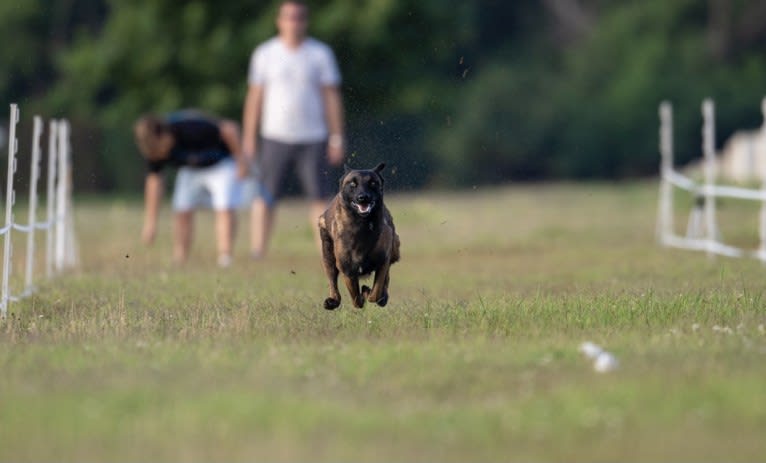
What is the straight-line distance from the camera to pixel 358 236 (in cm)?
966

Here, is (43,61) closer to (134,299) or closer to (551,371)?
(134,299)

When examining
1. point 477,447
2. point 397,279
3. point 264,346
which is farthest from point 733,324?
point 397,279

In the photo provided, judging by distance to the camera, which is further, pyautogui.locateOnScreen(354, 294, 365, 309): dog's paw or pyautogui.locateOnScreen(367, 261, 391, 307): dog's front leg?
pyautogui.locateOnScreen(354, 294, 365, 309): dog's paw

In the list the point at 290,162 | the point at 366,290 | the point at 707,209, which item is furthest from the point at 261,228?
the point at 366,290

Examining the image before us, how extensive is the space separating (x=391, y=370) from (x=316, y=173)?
825 cm

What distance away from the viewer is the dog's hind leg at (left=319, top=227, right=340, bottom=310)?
10117mm

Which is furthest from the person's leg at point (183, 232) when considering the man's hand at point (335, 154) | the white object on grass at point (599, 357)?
the white object on grass at point (599, 357)

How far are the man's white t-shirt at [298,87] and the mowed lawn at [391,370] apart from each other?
2.51 metres

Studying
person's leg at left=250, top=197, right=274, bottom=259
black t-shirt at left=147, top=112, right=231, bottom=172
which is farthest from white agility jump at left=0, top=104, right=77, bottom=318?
person's leg at left=250, top=197, right=274, bottom=259

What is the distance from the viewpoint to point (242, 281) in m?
13.4

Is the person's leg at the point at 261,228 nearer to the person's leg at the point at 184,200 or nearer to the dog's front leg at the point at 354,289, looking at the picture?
the person's leg at the point at 184,200

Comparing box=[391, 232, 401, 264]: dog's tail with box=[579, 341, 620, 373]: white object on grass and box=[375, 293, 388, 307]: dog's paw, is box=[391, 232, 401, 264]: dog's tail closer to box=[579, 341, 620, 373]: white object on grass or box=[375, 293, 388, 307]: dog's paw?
box=[375, 293, 388, 307]: dog's paw

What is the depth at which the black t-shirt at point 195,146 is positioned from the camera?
53.2 feet

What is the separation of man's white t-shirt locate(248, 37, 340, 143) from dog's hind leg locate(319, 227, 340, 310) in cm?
583
